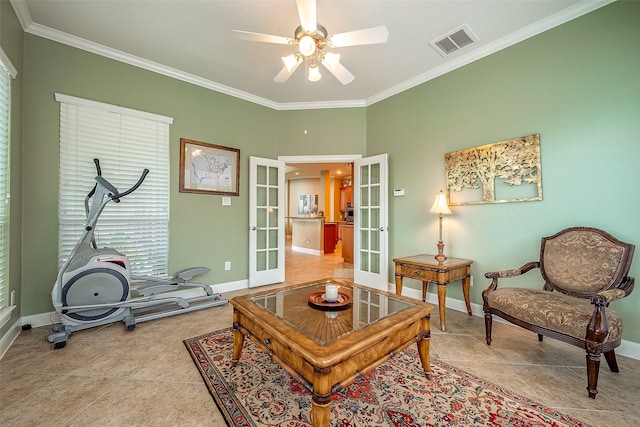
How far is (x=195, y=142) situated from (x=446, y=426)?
378 cm

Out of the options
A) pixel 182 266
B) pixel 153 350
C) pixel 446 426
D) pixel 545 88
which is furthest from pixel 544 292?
pixel 182 266

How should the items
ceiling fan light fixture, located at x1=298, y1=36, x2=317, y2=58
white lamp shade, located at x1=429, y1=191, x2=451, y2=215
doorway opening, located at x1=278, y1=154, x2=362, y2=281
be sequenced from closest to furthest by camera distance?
1. ceiling fan light fixture, located at x1=298, y1=36, x2=317, y2=58
2. white lamp shade, located at x1=429, y1=191, x2=451, y2=215
3. doorway opening, located at x1=278, y1=154, x2=362, y2=281

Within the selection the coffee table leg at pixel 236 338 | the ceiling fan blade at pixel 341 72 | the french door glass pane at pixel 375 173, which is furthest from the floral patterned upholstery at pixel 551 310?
the ceiling fan blade at pixel 341 72

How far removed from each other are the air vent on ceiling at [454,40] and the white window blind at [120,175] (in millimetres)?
3286

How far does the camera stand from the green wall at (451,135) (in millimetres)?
2104

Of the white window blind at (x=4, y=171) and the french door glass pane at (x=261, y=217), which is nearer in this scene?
the white window blind at (x=4, y=171)

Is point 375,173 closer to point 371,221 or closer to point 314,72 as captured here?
point 371,221

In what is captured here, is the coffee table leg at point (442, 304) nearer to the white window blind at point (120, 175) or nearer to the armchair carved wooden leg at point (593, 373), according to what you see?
the armchair carved wooden leg at point (593, 373)

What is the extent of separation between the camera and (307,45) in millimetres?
1993

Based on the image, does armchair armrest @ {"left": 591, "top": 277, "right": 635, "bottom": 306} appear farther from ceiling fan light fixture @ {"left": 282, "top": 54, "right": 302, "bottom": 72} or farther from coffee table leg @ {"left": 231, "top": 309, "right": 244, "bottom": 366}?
ceiling fan light fixture @ {"left": 282, "top": 54, "right": 302, "bottom": 72}

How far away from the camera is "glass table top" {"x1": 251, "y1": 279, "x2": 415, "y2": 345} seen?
138 cm

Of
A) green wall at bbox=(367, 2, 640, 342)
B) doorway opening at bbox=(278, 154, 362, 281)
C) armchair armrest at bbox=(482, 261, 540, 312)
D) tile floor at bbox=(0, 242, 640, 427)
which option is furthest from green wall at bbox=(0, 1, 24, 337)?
green wall at bbox=(367, 2, 640, 342)

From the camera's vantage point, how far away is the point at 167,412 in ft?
4.72

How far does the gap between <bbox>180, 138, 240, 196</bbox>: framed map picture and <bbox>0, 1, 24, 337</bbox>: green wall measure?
54.7 inches
